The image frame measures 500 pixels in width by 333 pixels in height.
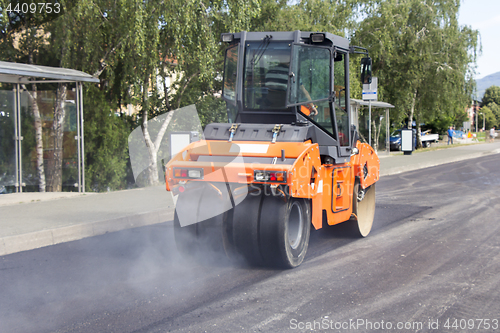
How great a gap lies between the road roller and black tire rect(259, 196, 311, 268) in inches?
0.4

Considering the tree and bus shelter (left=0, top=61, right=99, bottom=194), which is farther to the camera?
the tree

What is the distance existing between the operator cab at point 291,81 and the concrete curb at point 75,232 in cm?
293

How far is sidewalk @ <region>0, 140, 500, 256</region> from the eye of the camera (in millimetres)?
6965

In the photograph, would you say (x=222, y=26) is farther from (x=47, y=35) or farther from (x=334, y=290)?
(x=334, y=290)

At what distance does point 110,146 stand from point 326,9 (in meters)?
15.3

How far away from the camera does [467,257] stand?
19.5 ft

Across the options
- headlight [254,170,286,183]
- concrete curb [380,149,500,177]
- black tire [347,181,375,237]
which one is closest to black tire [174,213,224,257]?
headlight [254,170,286,183]

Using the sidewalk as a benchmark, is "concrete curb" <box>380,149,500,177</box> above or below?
above

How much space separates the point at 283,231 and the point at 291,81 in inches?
80.2

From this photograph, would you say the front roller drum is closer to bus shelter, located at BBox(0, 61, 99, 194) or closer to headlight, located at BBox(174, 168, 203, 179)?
headlight, located at BBox(174, 168, 203, 179)

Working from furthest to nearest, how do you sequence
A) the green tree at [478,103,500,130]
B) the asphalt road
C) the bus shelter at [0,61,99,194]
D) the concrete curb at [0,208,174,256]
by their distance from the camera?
the green tree at [478,103,500,130], the bus shelter at [0,61,99,194], the concrete curb at [0,208,174,256], the asphalt road

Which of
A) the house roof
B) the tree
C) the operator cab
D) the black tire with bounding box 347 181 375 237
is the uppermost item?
the tree

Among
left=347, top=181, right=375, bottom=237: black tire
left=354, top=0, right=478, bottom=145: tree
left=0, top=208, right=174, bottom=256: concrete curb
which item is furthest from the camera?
left=354, top=0, right=478, bottom=145: tree

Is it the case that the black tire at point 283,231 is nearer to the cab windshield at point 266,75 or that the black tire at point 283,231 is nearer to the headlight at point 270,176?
the headlight at point 270,176
